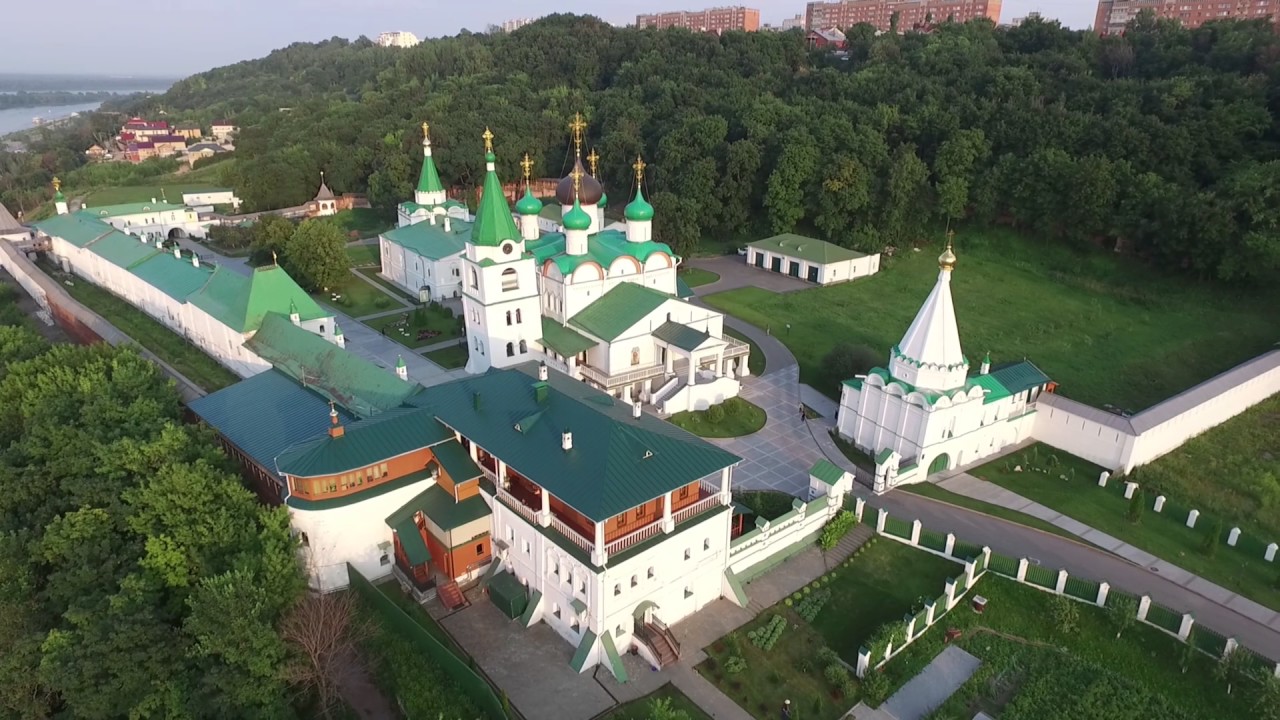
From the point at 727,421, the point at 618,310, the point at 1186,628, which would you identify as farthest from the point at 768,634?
the point at 618,310

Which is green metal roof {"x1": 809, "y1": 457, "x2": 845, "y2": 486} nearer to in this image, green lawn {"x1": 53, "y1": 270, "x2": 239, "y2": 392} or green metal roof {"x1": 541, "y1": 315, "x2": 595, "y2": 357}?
green metal roof {"x1": 541, "y1": 315, "x2": 595, "y2": 357}

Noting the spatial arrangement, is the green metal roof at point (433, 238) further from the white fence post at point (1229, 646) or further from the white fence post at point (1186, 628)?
the white fence post at point (1229, 646)

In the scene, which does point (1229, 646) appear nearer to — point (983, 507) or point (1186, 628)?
point (1186, 628)

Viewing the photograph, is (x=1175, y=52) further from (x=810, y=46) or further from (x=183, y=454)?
(x=183, y=454)

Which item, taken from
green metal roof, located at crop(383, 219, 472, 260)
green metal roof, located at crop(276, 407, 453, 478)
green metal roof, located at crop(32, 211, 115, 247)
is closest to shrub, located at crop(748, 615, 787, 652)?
green metal roof, located at crop(276, 407, 453, 478)

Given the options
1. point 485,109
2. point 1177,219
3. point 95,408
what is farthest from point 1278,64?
point 95,408

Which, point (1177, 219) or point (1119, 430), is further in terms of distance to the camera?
point (1177, 219)
